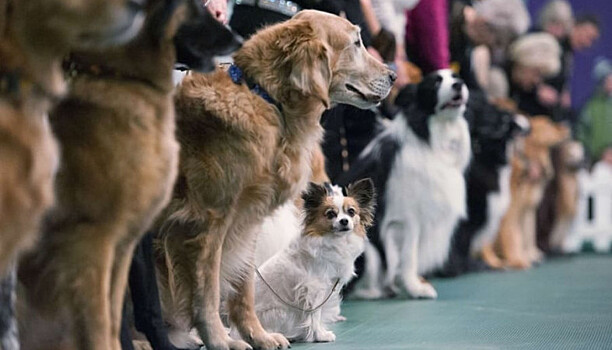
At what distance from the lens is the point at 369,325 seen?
5848mm

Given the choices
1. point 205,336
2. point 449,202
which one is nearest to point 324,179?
point 205,336

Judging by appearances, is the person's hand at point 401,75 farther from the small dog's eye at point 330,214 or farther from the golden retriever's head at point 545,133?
the golden retriever's head at point 545,133

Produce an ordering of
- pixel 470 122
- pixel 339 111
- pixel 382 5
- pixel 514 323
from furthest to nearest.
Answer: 1. pixel 470 122
2. pixel 382 5
3. pixel 339 111
4. pixel 514 323

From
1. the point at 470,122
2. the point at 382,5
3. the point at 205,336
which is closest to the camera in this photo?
the point at 205,336

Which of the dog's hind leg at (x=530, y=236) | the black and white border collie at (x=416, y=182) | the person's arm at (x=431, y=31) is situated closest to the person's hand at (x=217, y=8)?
the black and white border collie at (x=416, y=182)

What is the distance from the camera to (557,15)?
41.7 ft

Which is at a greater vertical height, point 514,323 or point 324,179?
point 324,179

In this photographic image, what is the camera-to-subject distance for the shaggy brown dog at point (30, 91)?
2.84m

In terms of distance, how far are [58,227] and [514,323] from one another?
3.20m

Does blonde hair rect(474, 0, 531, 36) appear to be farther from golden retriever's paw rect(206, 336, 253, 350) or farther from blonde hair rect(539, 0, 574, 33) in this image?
golden retriever's paw rect(206, 336, 253, 350)

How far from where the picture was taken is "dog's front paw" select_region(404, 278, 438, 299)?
7.25 metres

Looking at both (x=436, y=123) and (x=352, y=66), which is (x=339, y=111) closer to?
(x=436, y=123)

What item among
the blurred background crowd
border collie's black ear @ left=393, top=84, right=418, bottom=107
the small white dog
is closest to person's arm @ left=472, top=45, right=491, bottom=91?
the blurred background crowd

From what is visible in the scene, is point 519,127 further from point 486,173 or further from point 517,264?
point 517,264
